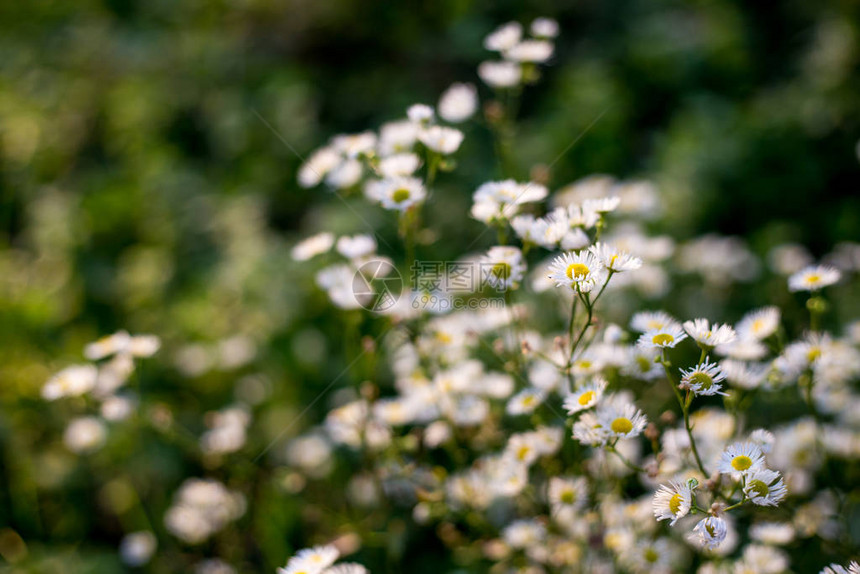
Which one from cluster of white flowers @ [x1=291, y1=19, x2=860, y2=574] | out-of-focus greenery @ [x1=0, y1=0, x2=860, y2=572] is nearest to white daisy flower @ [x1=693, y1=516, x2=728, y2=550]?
cluster of white flowers @ [x1=291, y1=19, x2=860, y2=574]

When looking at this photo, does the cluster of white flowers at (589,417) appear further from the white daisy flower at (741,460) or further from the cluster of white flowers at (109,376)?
the cluster of white flowers at (109,376)

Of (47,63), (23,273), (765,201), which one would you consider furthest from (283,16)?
(765,201)

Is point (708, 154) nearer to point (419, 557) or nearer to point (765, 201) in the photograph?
point (765, 201)

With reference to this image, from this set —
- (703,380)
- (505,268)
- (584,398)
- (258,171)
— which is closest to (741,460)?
(703,380)

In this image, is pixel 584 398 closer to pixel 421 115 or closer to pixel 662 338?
pixel 662 338

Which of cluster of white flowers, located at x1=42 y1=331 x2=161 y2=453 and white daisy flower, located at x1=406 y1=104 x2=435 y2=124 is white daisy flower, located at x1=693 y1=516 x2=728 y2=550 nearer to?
white daisy flower, located at x1=406 y1=104 x2=435 y2=124
